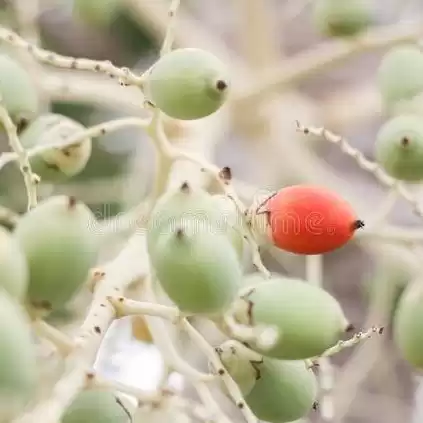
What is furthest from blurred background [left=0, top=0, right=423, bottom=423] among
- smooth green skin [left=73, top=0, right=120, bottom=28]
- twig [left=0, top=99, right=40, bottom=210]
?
twig [left=0, top=99, right=40, bottom=210]

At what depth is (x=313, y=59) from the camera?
0.82 meters

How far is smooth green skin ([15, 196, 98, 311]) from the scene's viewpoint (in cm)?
40

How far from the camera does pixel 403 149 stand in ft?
1.92

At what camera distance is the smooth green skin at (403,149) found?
0.59 m

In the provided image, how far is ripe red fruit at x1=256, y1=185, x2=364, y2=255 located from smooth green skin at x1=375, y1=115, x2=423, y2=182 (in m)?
0.11

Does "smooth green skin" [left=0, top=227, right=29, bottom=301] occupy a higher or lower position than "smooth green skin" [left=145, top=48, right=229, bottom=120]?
lower

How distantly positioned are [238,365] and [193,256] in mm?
96

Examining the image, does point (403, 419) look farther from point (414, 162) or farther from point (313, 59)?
point (414, 162)

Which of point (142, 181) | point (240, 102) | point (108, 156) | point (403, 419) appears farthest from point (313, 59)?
point (403, 419)

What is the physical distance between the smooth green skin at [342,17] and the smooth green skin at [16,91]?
0.97 feet

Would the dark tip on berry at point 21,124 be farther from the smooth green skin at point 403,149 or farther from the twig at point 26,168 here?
the smooth green skin at point 403,149

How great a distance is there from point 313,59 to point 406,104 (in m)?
0.18

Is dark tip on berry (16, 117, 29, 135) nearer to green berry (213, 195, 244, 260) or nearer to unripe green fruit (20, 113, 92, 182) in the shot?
unripe green fruit (20, 113, 92, 182)

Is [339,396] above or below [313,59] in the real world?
below
